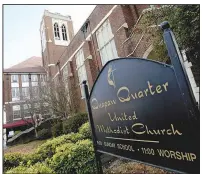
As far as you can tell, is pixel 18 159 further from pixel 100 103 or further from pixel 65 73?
pixel 65 73

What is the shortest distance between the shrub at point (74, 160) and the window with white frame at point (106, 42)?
268 inches

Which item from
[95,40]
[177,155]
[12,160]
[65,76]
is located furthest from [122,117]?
[65,76]

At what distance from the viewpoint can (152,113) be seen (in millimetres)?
1538

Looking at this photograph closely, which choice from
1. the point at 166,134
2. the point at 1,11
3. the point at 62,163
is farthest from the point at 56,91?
the point at 166,134

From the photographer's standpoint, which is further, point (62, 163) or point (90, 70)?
point (90, 70)

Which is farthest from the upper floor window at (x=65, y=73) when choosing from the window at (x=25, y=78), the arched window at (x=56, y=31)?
the window at (x=25, y=78)

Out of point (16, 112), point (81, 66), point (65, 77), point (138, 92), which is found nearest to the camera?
point (138, 92)

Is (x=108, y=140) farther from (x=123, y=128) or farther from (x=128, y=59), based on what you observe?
(x=128, y=59)

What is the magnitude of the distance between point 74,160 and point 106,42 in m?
8.16

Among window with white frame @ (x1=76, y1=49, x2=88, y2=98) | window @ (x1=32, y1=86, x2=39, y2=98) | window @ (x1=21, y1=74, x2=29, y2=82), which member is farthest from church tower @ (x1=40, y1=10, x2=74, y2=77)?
window with white frame @ (x1=76, y1=49, x2=88, y2=98)

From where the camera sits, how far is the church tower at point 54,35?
21.8 metres

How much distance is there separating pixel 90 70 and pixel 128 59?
10.4m

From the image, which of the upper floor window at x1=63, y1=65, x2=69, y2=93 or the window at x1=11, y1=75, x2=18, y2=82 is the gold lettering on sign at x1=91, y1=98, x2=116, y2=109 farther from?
the window at x1=11, y1=75, x2=18, y2=82

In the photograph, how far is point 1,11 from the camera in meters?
2.06
